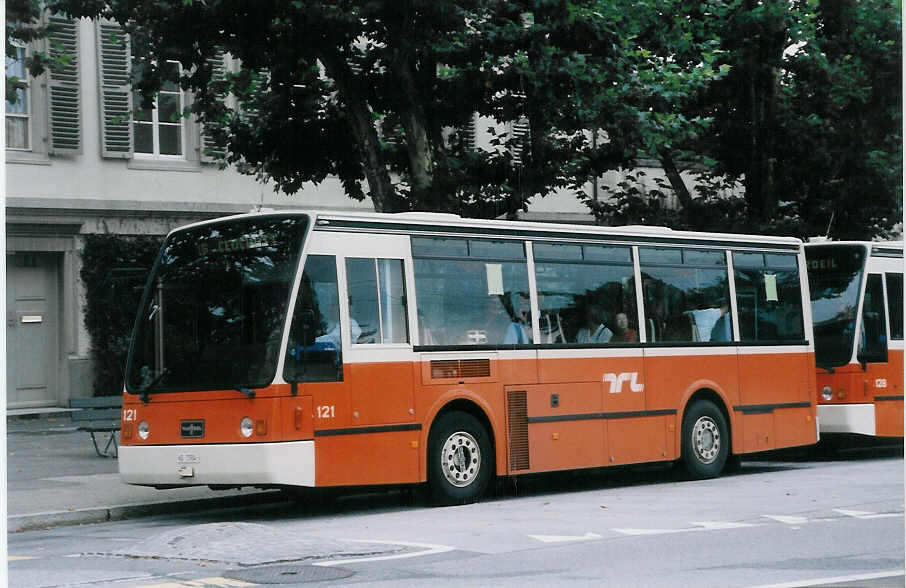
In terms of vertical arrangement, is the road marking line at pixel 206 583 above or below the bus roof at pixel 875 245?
below

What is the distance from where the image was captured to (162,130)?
30.8 m

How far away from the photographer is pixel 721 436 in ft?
57.6

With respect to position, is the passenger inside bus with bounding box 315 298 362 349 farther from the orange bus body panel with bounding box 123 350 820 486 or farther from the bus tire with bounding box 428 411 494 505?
the bus tire with bounding box 428 411 494 505

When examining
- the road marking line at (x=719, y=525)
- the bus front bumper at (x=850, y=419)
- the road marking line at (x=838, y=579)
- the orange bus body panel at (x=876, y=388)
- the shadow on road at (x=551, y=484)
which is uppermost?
the orange bus body panel at (x=876, y=388)

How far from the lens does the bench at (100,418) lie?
19953 mm

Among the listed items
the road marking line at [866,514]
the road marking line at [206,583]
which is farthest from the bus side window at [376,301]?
the road marking line at [206,583]

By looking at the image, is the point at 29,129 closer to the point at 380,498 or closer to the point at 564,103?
the point at 564,103

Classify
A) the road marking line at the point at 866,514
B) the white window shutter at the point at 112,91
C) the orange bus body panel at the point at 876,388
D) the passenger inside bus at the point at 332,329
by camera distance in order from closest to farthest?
the road marking line at the point at 866,514 → the passenger inside bus at the point at 332,329 → the orange bus body panel at the point at 876,388 → the white window shutter at the point at 112,91

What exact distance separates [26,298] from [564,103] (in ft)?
44.5

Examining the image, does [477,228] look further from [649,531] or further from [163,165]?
[163,165]

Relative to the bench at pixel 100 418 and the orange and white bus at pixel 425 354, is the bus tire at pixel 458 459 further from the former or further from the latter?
the bench at pixel 100 418

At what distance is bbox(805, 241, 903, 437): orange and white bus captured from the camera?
19.4m

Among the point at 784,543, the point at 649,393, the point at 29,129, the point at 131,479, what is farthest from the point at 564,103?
the point at 29,129

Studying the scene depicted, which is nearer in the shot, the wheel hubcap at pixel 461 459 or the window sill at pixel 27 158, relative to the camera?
the wheel hubcap at pixel 461 459
